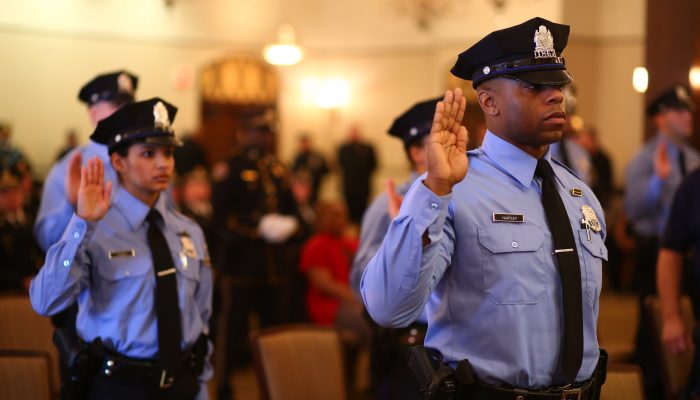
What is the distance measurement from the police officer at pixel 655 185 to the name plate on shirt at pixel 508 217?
9.76ft

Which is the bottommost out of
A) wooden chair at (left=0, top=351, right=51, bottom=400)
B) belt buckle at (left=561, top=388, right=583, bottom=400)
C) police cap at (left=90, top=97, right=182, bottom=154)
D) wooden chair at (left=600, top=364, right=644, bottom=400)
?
wooden chair at (left=600, top=364, right=644, bottom=400)

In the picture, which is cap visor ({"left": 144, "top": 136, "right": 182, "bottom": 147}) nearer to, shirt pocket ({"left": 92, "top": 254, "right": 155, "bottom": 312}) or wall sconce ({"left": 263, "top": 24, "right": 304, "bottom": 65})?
shirt pocket ({"left": 92, "top": 254, "right": 155, "bottom": 312})

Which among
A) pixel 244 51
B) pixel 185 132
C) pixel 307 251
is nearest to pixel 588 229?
pixel 307 251

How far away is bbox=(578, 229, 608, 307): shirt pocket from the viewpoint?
1933 mm

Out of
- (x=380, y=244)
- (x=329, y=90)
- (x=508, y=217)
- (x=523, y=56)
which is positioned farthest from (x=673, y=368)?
(x=329, y=90)

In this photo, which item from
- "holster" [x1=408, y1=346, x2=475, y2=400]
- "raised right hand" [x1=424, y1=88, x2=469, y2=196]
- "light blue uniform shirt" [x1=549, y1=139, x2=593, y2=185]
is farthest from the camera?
"light blue uniform shirt" [x1=549, y1=139, x2=593, y2=185]

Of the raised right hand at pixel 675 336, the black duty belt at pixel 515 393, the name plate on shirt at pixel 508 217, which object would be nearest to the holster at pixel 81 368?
the black duty belt at pixel 515 393

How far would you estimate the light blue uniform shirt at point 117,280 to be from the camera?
7.91 feet

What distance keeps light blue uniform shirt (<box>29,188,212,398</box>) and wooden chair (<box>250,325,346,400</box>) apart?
443mm

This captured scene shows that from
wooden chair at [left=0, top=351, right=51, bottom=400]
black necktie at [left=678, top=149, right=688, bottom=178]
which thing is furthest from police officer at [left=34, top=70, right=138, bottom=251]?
→ black necktie at [left=678, top=149, right=688, bottom=178]

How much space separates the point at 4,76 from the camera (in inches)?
441

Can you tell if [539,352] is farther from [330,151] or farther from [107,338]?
[330,151]

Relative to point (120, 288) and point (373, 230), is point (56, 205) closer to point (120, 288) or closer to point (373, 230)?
point (120, 288)

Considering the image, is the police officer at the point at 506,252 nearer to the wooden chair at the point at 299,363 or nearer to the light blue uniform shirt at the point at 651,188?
the wooden chair at the point at 299,363
